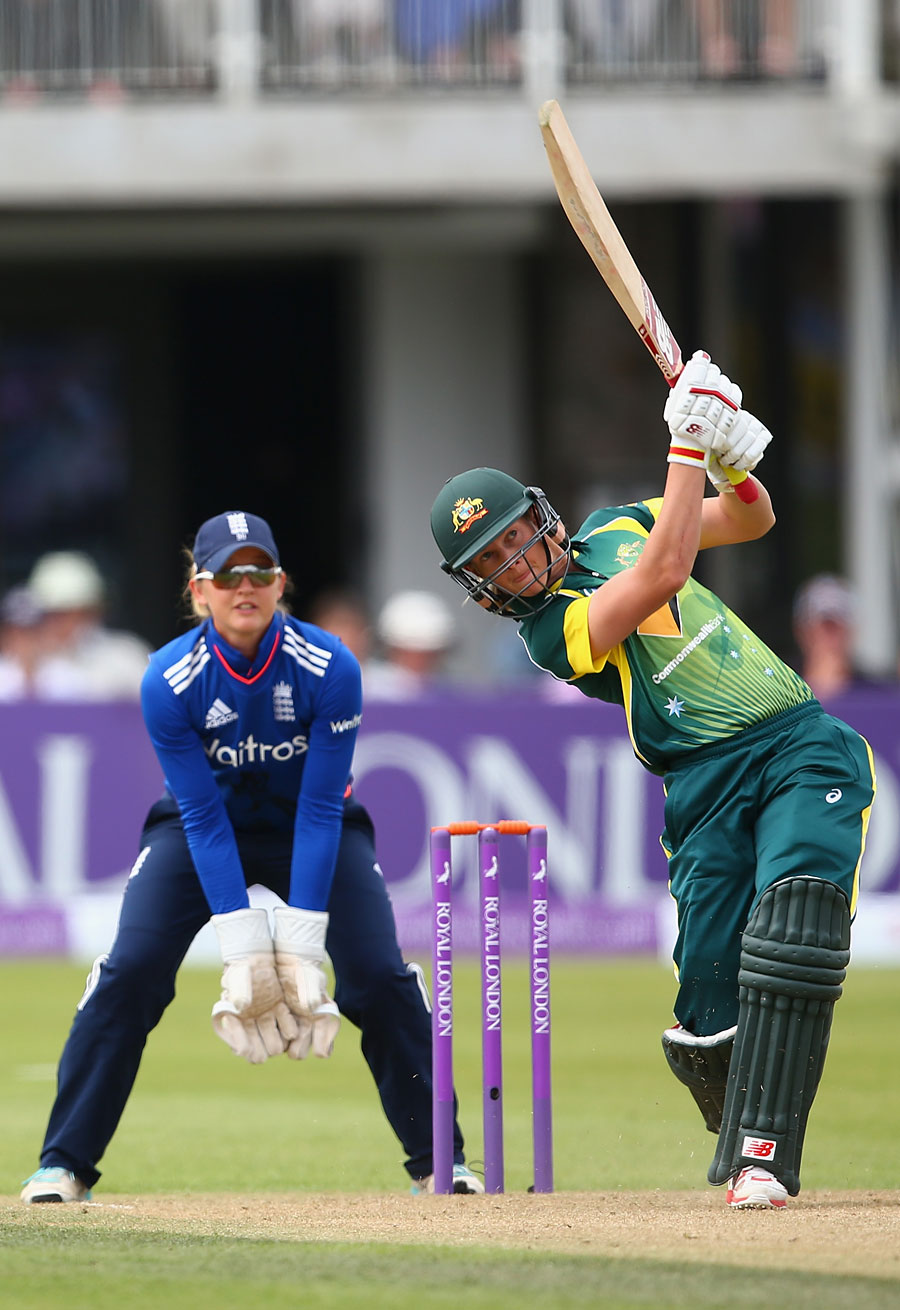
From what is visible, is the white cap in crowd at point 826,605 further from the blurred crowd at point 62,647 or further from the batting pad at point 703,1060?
the batting pad at point 703,1060

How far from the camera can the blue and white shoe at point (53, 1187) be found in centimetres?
532

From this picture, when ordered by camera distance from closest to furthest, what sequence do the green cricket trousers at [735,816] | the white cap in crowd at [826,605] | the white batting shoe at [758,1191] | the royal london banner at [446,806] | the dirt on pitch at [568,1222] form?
1. the dirt on pitch at [568,1222]
2. the white batting shoe at [758,1191]
3. the green cricket trousers at [735,816]
4. the royal london banner at [446,806]
5. the white cap in crowd at [826,605]

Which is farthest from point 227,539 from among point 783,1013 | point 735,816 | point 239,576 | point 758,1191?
point 758,1191

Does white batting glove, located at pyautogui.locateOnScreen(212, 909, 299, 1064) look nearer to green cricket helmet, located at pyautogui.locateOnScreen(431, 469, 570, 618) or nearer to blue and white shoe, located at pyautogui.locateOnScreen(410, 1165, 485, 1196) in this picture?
blue and white shoe, located at pyautogui.locateOnScreen(410, 1165, 485, 1196)

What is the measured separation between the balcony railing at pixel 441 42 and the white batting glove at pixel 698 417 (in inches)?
372

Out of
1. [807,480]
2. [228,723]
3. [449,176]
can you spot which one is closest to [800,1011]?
[228,723]

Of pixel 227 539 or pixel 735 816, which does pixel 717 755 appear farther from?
pixel 227 539

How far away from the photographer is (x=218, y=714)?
17.7 feet

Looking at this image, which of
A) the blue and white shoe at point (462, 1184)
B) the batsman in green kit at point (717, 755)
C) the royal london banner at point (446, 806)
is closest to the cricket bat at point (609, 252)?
the batsman in green kit at point (717, 755)

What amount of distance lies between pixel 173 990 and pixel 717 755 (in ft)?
5.18

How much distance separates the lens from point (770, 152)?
13.7 meters

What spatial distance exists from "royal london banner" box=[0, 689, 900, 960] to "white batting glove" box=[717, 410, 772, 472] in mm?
5921

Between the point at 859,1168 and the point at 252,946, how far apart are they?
71.9 inches

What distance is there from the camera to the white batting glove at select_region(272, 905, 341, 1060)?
17.4 ft
